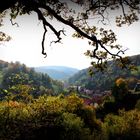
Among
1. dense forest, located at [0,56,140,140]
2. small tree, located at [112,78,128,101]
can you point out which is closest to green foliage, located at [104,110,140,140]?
dense forest, located at [0,56,140,140]

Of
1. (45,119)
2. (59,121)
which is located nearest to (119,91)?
(59,121)

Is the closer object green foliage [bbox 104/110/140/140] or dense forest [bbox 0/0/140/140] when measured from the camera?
dense forest [bbox 0/0/140/140]

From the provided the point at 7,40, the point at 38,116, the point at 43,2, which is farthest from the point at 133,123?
the point at 43,2

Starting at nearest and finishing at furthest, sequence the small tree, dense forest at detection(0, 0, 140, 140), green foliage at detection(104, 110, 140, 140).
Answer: dense forest at detection(0, 0, 140, 140)
green foliage at detection(104, 110, 140, 140)
the small tree

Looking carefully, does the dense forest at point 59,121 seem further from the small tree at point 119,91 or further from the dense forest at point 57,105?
the small tree at point 119,91

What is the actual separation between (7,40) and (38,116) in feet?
39.2

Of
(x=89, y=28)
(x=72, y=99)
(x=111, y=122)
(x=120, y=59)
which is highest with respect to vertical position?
(x=89, y=28)

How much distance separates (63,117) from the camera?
4097 centimetres

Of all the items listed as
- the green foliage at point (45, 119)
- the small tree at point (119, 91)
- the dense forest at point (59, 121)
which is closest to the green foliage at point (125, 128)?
the dense forest at point (59, 121)

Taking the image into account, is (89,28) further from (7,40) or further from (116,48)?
(7,40)

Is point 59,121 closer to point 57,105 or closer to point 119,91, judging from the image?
point 57,105

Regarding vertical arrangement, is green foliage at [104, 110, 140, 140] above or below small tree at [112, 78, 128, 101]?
below

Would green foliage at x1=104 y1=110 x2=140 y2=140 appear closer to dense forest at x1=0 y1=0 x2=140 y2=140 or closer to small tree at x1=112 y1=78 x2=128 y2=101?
dense forest at x1=0 y1=0 x2=140 y2=140

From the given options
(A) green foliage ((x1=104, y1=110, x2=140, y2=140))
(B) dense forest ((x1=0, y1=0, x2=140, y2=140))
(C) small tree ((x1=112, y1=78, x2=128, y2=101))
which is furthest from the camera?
(C) small tree ((x1=112, y1=78, x2=128, y2=101))
